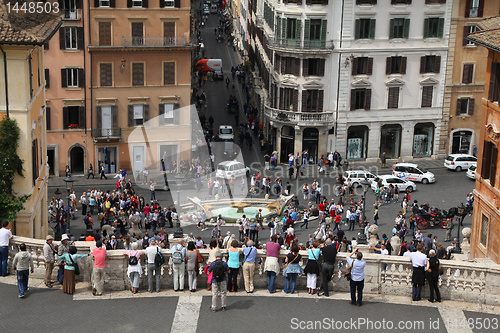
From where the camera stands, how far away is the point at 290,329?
998 inches

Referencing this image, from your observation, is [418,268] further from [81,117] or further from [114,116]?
[81,117]

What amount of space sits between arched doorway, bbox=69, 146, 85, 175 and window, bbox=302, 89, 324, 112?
19.9 metres

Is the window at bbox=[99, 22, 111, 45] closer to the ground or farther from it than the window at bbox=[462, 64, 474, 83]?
farther from it

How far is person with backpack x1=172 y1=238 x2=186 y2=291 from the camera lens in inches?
1080

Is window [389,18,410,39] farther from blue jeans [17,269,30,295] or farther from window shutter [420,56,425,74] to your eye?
blue jeans [17,269,30,295]

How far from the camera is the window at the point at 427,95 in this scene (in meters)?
77.2

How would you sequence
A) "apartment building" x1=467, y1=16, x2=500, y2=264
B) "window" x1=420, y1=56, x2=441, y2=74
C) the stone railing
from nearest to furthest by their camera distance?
the stone railing
"apartment building" x1=467, y1=16, x2=500, y2=264
"window" x1=420, y1=56, x2=441, y2=74

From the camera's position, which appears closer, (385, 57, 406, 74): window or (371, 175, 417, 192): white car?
(371, 175, 417, 192): white car

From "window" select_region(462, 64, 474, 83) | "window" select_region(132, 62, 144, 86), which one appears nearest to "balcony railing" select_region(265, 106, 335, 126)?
"window" select_region(462, 64, 474, 83)

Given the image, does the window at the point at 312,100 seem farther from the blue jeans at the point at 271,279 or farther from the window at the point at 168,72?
the blue jeans at the point at 271,279

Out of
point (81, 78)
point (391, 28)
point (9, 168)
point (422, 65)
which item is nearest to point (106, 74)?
point (81, 78)

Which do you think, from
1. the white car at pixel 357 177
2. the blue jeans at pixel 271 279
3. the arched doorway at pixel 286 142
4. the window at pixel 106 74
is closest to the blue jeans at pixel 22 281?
the blue jeans at pixel 271 279

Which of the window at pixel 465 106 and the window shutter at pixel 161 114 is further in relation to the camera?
the window at pixel 465 106

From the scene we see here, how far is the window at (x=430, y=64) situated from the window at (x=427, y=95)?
5.09 ft
